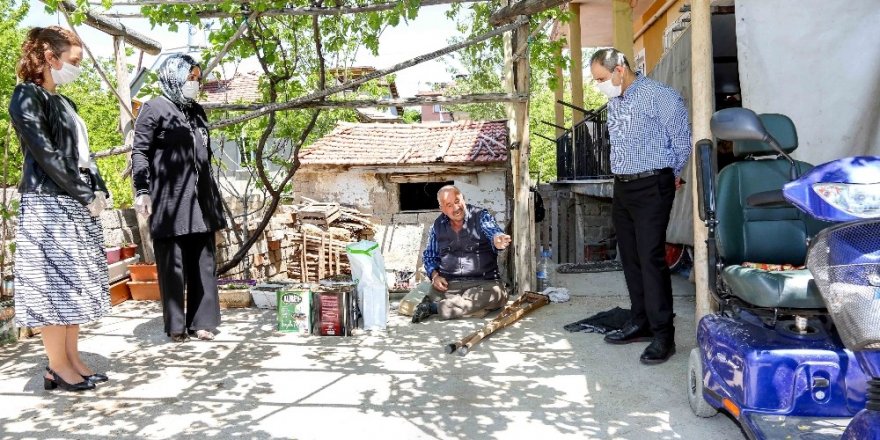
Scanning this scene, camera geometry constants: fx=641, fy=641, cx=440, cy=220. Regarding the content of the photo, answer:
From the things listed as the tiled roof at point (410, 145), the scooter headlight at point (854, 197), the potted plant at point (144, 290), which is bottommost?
the potted plant at point (144, 290)

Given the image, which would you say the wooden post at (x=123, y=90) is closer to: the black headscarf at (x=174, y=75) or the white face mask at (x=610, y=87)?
the black headscarf at (x=174, y=75)

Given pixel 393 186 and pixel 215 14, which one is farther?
pixel 393 186

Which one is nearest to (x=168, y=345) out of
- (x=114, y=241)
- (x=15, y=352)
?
(x=15, y=352)

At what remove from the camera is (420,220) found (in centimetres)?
1377

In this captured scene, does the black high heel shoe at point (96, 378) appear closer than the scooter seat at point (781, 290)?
No

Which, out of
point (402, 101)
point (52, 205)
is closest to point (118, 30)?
point (402, 101)

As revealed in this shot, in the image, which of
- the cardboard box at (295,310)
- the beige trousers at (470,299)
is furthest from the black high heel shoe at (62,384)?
the beige trousers at (470,299)

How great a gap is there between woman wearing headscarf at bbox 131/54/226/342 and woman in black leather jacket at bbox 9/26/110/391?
27.9 inches

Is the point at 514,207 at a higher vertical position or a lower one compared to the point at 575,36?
lower

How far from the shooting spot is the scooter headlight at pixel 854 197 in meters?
1.81

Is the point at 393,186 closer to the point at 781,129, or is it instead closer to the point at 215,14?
the point at 215,14

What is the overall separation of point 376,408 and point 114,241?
5.04 meters

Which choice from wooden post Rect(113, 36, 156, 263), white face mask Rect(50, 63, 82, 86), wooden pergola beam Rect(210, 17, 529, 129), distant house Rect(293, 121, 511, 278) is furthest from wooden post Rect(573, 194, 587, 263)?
white face mask Rect(50, 63, 82, 86)

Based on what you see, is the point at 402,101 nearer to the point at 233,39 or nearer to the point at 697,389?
the point at 233,39
